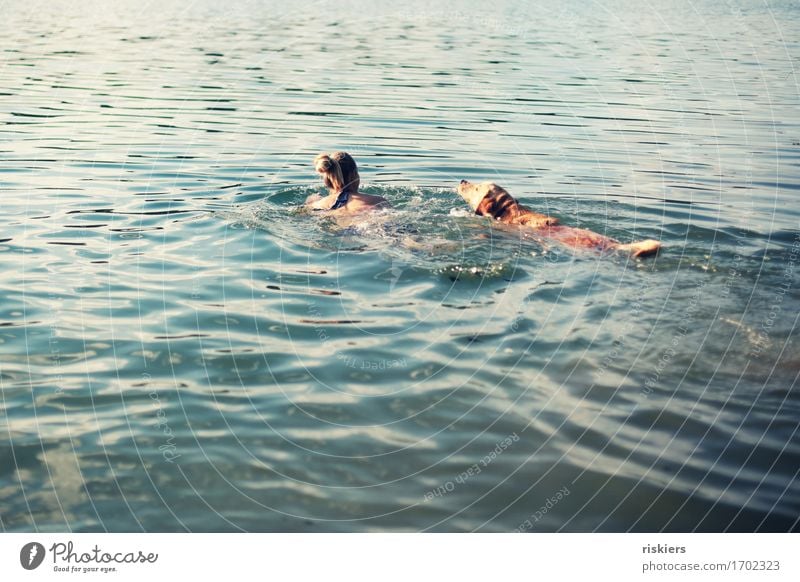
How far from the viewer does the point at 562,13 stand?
42.8 meters

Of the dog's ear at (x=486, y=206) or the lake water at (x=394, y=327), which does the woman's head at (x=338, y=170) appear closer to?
the lake water at (x=394, y=327)

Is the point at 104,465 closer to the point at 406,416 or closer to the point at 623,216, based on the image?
the point at 406,416

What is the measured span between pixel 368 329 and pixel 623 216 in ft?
18.0

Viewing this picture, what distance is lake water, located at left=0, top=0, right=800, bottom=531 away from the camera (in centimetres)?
584

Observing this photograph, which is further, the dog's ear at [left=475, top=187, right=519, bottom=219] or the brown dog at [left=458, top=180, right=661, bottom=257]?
the dog's ear at [left=475, top=187, right=519, bottom=219]

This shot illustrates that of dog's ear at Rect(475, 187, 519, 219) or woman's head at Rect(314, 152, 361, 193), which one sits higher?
woman's head at Rect(314, 152, 361, 193)

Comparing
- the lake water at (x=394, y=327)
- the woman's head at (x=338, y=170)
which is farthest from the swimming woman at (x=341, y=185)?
the lake water at (x=394, y=327)
